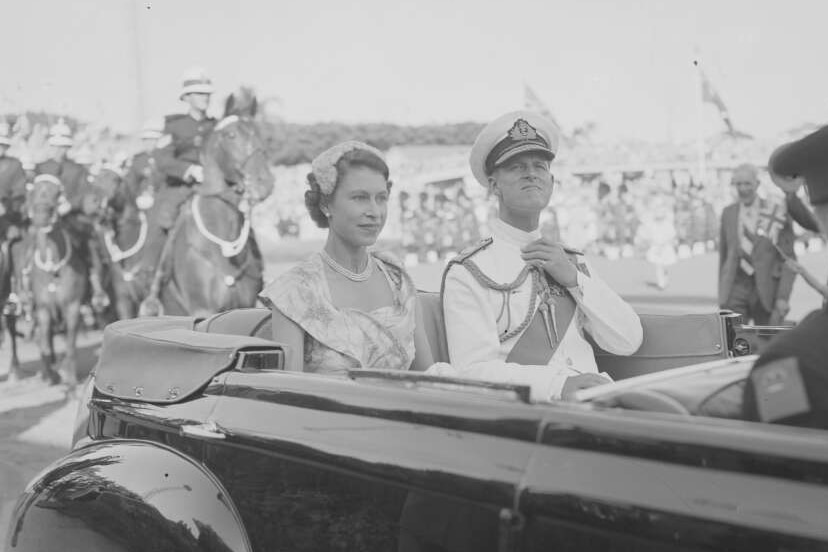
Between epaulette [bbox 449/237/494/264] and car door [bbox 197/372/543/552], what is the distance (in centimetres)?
134

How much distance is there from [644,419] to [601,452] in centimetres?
8

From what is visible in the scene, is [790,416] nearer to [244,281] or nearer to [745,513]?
[745,513]

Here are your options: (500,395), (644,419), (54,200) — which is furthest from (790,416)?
(54,200)

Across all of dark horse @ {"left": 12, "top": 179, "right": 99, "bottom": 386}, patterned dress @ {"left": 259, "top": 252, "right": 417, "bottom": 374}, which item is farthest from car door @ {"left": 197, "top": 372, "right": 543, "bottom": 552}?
dark horse @ {"left": 12, "top": 179, "right": 99, "bottom": 386}

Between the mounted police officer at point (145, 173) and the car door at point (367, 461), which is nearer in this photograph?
the car door at point (367, 461)

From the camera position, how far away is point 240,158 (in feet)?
26.9

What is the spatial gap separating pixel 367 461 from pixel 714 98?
20.8 metres

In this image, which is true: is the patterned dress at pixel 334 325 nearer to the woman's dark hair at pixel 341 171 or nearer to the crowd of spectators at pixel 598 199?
the woman's dark hair at pixel 341 171

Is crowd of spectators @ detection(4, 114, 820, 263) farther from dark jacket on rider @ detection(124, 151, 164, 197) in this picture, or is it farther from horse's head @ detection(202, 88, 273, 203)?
horse's head @ detection(202, 88, 273, 203)

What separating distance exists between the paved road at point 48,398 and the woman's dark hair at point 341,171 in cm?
107

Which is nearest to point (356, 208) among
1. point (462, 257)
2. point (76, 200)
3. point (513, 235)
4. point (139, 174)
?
point (462, 257)

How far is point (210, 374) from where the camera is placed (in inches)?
85.6

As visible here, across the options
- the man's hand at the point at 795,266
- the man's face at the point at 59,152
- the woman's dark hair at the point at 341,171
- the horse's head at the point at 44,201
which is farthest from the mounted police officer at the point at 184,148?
the woman's dark hair at the point at 341,171

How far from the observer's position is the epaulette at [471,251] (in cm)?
334
